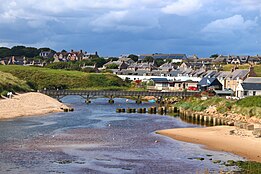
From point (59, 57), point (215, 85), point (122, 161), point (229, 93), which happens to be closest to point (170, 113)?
point (229, 93)

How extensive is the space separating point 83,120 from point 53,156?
77.7 feet

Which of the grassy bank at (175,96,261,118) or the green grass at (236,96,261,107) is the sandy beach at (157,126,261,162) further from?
the green grass at (236,96,261,107)

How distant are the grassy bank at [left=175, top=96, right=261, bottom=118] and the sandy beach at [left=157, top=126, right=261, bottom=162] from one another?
18.6 ft

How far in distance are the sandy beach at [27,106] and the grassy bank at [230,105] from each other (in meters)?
19.9

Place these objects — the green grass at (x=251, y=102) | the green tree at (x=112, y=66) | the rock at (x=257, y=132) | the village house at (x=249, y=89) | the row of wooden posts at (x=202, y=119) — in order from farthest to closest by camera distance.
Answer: the green tree at (x=112, y=66)
the village house at (x=249, y=89)
the row of wooden posts at (x=202, y=119)
the green grass at (x=251, y=102)
the rock at (x=257, y=132)

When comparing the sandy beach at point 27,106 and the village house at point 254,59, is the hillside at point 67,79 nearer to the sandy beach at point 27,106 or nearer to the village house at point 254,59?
the sandy beach at point 27,106

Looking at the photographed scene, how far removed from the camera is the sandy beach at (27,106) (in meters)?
59.1

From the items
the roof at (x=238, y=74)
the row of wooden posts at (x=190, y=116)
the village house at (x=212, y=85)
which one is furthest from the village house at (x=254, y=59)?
the row of wooden posts at (x=190, y=116)

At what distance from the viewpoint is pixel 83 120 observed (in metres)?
56.2

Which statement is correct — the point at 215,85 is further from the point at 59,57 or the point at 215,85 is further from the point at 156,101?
the point at 59,57

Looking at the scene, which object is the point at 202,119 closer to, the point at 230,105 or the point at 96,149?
the point at 230,105

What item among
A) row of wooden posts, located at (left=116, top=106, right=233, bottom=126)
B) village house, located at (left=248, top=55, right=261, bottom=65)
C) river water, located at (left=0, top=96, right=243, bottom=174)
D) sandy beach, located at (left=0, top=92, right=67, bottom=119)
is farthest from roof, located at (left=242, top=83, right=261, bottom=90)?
village house, located at (left=248, top=55, right=261, bottom=65)

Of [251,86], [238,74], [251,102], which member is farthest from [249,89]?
[238,74]

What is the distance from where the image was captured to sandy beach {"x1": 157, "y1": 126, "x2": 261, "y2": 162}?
3506 centimetres
